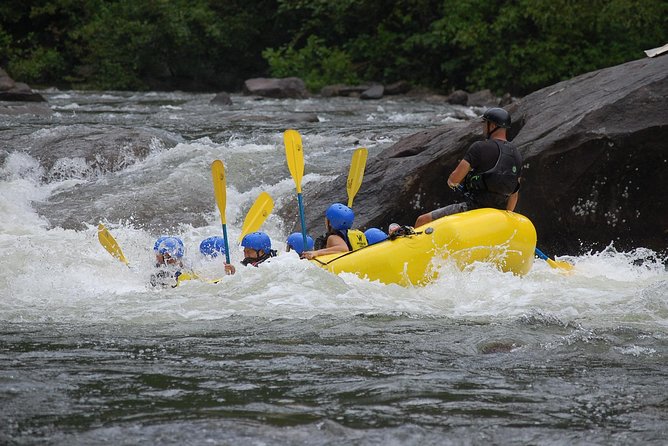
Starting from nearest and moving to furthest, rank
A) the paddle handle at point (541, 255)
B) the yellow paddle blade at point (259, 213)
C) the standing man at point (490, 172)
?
1. the standing man at point (490, 172)
2. the paddle handle at point (541, 255)
3. the yellow paddle blade at point (259, 213)

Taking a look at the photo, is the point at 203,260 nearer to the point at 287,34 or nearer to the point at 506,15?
the point at 506,15

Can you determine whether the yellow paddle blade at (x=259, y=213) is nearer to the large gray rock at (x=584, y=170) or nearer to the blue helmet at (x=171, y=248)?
the blue helmet at (x=171, y=248)

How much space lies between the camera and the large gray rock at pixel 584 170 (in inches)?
299

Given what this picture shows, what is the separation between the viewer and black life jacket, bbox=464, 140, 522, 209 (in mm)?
6859

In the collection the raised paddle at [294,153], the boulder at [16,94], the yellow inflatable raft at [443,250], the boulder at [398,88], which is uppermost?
the boulder at [16,94]

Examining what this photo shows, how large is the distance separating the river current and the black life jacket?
0.66 m

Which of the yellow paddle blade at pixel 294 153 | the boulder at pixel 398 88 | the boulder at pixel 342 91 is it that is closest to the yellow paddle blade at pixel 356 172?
the yellow paddle blade at pixel 294 153

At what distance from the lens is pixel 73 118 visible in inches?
585

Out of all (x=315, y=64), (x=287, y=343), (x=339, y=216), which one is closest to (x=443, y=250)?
(x=339, y=216)

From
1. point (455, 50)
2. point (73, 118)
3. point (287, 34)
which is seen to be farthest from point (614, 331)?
point (287, 34)

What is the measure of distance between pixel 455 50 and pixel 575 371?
18.9 m

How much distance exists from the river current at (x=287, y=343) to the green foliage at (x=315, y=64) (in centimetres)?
1345

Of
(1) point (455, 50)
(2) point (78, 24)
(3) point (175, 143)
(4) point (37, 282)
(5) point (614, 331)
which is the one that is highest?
(2) point (78, 24)

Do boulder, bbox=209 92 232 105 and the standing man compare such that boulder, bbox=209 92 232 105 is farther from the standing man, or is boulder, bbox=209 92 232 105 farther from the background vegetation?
the standing man
